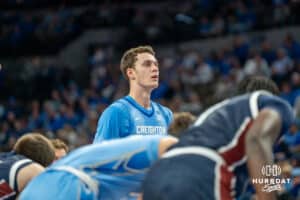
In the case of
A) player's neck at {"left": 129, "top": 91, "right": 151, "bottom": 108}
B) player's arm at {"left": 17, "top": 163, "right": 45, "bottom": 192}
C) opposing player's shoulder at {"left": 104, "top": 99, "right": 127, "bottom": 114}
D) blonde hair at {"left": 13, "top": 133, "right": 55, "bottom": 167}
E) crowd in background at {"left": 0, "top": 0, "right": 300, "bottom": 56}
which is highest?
crowd in background at {"left": 0, "top": 0, "right": 300, "bottom": 56}

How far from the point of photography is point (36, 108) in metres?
20.0

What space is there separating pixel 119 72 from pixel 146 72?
1399cm

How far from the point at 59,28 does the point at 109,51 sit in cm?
383

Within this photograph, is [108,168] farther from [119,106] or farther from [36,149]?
[119,106]

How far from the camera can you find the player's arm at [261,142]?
3.90m

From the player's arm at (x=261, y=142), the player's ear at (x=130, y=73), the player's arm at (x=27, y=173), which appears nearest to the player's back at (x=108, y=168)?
the player's arm at (x=27, y=173)

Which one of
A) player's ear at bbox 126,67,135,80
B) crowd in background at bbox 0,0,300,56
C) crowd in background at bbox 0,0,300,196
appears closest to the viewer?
player's ear at bbox 126,67,135,80

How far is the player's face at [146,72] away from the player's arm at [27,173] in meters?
2.39

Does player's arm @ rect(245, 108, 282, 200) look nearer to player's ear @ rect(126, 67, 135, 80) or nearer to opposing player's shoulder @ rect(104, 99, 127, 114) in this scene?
opposing player's shoulder @ rect(104, 99, 127, 114)

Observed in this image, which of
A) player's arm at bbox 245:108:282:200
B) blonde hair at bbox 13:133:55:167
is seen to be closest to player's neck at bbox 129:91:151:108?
blonde hair at bbox 13:133:55:167

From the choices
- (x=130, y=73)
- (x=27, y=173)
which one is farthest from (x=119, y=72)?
(x=27, y=173)

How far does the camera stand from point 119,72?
68.8ft

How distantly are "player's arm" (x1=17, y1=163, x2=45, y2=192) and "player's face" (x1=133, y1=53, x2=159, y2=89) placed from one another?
2.39 meters

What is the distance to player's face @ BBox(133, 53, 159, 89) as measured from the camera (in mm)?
7008
